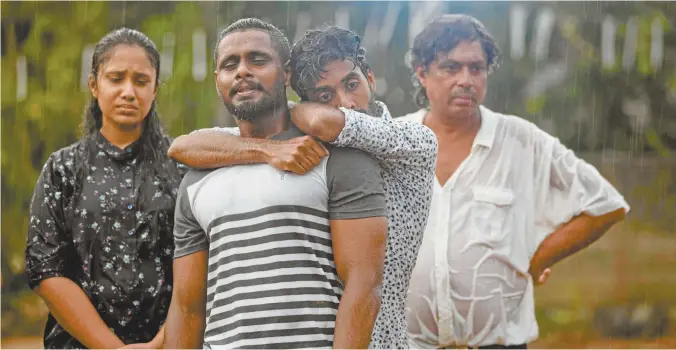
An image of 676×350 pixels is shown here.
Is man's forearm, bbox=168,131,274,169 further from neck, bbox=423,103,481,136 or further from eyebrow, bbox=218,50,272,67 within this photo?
neck, bbox=423,103,481,136

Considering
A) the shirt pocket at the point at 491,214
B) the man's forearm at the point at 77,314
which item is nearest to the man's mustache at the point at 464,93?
the shirt pocket at the point at 491,214

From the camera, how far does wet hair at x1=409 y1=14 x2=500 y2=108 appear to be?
4082mm

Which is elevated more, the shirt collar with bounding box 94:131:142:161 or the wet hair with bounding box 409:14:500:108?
the wet hair with bounding box 409:14:500:108

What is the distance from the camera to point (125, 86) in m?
3.39

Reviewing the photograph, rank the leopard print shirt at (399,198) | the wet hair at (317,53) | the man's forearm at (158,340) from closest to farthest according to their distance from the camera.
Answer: the leopard print shirt at (399,198) < the wet hair at (317,53) < the man's forearm at (158,340)

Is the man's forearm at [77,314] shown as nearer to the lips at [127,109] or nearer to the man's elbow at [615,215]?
the lips at [127,109]

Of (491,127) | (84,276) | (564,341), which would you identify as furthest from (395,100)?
(84,276)

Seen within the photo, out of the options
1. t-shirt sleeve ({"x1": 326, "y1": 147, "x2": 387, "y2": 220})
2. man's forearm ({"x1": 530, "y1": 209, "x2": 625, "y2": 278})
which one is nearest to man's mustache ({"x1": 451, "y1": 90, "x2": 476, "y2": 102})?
man's forearm ({"x1": 530, "y1": 209, "x2": 625, "y2": 278})

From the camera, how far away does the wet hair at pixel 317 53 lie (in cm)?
272

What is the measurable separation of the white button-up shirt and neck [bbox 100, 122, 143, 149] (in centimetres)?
119

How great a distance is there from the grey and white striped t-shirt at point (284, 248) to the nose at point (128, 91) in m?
0.94

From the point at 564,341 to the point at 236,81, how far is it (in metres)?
6.82

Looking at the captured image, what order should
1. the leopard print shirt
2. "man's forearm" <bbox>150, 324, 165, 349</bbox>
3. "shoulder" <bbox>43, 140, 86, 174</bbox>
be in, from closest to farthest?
the leopard print shirt
"man's forearm" <bbox>150, 324, 165, 349</bbox>
"shoulder" <bbox>43, 140, 86, 174</bbox>

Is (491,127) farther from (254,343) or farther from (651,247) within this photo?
(651,247)
